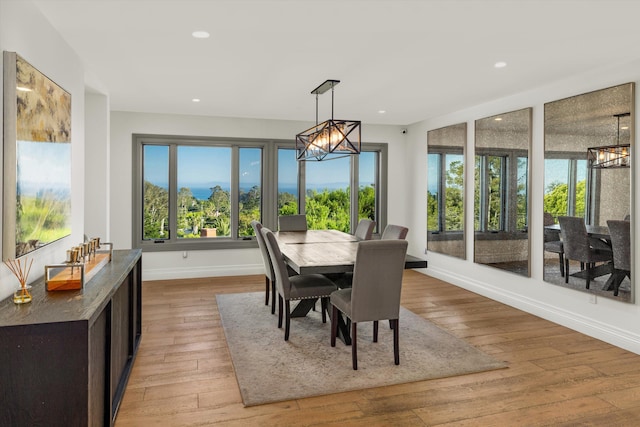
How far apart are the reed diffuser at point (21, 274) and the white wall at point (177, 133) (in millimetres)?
3809

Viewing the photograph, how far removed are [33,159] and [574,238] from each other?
173 inches

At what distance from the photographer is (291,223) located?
5.96 meters

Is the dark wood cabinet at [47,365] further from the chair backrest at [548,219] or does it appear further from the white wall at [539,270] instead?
the chair backrest at [548,219]

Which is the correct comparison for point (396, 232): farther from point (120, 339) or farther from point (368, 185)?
point (368, 185)

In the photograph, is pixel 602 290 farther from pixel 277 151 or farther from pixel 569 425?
pixel 277 151

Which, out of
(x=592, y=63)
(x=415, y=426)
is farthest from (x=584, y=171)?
(x=415, y=426)

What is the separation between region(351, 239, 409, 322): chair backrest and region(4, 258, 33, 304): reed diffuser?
1927mm

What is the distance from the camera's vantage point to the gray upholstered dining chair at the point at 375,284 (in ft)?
10.00

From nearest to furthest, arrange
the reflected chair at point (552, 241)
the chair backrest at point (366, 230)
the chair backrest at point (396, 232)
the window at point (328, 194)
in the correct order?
1. the chair backrest at point (396, 232)
2. the reflected chair at point (552, 241)
3. the chair backrest at point (366, 230)
4. the window at point (328, 194)

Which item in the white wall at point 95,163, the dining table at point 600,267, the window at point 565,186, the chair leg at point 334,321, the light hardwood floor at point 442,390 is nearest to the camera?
the light hardwood floor at point 442,390

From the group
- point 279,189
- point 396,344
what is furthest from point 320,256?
point 279,189

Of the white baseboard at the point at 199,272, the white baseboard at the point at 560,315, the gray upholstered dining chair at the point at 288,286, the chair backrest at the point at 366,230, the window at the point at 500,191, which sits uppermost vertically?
the window at the point at 500,191

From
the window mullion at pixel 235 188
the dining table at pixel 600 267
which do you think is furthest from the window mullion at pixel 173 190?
the dining table at pixel 600 267

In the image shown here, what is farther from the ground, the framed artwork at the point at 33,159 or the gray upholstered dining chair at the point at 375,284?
the framed artwork at the point at 33,159
